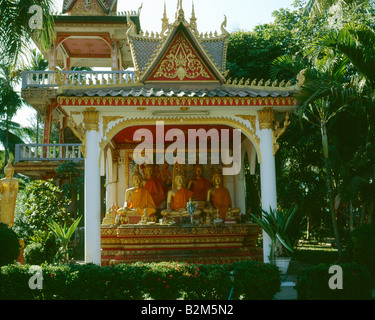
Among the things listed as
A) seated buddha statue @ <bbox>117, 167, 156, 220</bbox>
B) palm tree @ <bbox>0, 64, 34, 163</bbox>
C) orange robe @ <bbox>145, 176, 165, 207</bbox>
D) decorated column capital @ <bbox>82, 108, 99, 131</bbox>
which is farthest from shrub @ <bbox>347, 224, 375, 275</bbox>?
palm tree @ <bbox>0, 64, 34, 163</bbox>

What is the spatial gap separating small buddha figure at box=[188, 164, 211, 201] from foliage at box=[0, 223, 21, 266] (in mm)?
6305

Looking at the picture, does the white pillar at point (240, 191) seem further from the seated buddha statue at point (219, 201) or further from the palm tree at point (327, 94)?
the palm tree at point (327, 94)

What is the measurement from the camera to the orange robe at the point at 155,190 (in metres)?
13.5

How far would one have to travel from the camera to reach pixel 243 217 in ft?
43.3

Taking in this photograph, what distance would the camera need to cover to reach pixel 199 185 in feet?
45.0

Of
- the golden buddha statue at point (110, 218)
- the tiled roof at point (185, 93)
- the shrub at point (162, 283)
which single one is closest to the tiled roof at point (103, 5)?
the golden buddha statue at point (110, 218)

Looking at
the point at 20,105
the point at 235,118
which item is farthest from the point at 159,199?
the point at 20,105

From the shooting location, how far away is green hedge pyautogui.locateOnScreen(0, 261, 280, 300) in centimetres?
673

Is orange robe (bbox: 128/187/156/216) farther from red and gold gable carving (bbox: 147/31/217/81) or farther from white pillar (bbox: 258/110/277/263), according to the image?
white pillar (bbox: 258/110/277/263)

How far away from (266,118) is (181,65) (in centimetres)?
265

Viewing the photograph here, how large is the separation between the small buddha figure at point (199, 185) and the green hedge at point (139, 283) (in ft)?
22.1

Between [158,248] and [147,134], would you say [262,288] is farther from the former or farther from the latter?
[147,134]

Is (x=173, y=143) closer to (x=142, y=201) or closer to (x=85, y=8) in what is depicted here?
(x=142, y=201)

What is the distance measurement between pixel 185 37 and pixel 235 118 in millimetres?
2574
